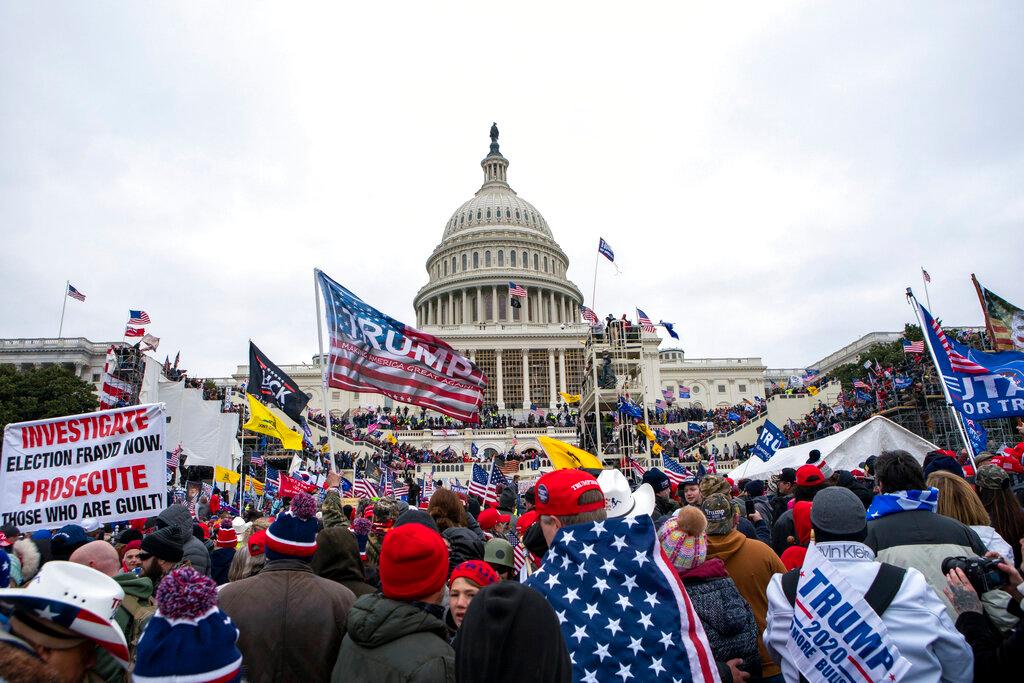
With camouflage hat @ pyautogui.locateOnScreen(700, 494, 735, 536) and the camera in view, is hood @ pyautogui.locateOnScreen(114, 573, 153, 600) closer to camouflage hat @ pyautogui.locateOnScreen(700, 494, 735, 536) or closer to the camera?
camouflage hat @ pyautogui.locateOnScreen(700, 494, 735, 536)

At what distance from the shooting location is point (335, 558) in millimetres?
4320

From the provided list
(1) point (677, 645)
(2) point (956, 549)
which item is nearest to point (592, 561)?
(1) point (677, 645)

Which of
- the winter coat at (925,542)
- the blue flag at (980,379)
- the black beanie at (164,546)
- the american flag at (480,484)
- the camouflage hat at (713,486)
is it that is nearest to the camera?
the winter coat at (925,542)

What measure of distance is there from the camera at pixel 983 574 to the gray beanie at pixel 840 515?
1.38 ft

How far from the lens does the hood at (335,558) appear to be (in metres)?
4.29

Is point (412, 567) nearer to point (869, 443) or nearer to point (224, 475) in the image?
point (869, 443)

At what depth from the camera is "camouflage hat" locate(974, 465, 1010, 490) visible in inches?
171

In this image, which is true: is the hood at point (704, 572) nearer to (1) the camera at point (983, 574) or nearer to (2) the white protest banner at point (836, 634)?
(2) the white protest banner at point (836, 634)

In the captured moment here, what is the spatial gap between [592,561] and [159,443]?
251 inches

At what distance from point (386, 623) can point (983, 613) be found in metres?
2.71

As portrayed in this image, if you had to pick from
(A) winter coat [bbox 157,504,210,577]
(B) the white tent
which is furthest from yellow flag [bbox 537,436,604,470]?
(A) winter coat [bbox 157,504,210,577]

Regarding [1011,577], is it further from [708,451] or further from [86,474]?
[708,451]

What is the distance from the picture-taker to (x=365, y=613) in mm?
3088

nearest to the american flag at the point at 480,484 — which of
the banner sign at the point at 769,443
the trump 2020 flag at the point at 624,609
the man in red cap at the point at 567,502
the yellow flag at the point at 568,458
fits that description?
the yellow flag at the point at 568,458
